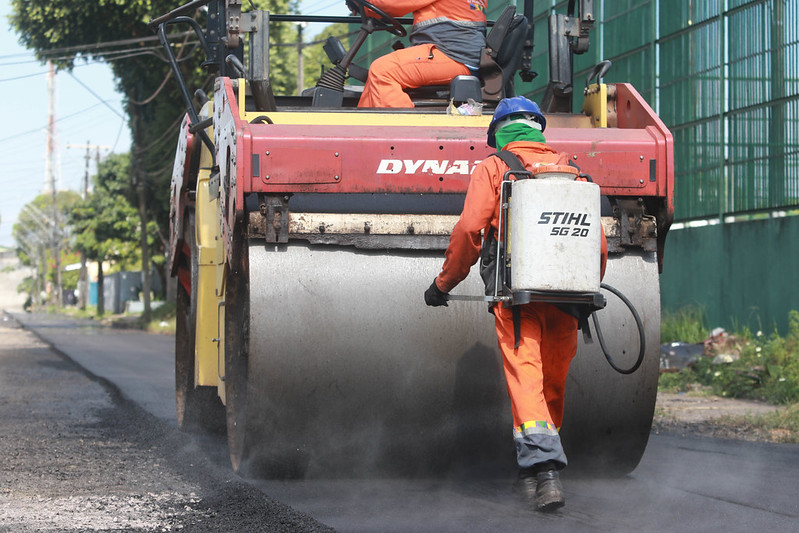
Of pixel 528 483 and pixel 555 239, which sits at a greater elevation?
pixel 555 239

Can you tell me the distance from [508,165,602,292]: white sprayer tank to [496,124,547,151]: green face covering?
1.29 feet

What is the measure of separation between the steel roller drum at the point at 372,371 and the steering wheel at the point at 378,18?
87.1 inches

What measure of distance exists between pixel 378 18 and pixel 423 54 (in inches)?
23.2

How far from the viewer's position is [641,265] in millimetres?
5285

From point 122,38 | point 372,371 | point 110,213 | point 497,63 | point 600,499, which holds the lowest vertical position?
point 600,499

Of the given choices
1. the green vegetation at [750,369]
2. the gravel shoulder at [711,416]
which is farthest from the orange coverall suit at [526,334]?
the green vegetation at [750,369]

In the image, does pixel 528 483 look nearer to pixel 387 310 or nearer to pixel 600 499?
pixel 600 499

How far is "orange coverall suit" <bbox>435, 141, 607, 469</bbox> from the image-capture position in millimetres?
4680

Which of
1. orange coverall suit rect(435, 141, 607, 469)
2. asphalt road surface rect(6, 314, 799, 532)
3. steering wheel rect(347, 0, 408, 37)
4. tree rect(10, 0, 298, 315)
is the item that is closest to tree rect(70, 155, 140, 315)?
tree rect(10, 0, 298, 315)

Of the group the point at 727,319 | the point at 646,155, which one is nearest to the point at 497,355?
the point at 646,155

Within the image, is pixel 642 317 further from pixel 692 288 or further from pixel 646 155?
pixel 692 288

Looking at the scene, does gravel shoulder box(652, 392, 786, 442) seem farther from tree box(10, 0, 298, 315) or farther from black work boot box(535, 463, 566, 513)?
tree box(10, 0, 298, 315)

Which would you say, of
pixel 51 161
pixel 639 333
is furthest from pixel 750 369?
pixel 51 161

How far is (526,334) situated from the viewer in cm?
482
